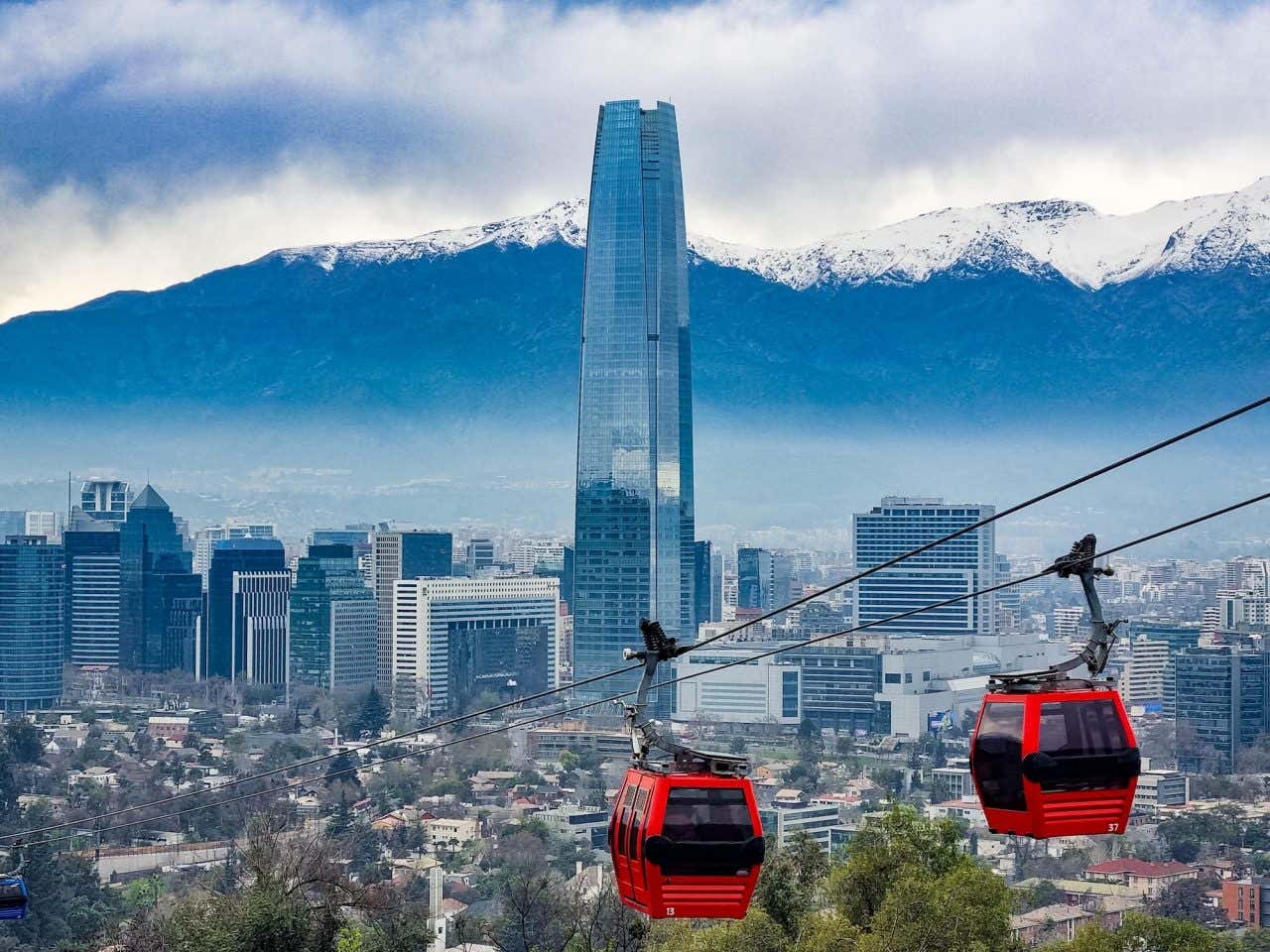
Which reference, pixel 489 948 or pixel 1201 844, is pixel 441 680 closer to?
pixel 1201 844

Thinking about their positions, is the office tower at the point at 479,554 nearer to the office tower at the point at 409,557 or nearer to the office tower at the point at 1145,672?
the office tower at the point at 409,557

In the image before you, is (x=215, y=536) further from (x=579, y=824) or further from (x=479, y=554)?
(x=579, y=824)

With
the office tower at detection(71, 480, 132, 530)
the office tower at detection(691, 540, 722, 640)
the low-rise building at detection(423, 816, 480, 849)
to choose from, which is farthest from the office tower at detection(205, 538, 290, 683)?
the low-rise building at detection(423, 816, 480, 849)

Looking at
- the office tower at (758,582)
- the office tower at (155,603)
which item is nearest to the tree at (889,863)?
the office tower at (155,603)

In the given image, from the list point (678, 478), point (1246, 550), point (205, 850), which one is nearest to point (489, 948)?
point (205, 850)

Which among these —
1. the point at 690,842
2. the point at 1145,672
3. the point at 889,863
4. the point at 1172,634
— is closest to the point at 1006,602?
the point at 1172,634
